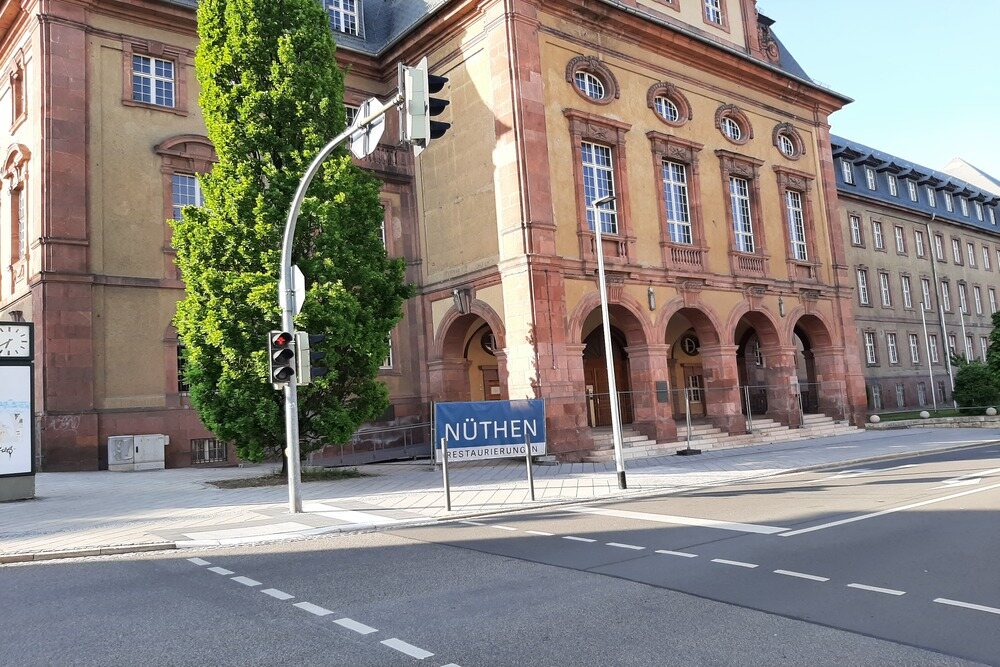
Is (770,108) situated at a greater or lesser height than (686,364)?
greater

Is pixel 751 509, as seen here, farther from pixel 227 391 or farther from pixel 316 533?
pixel 227 391

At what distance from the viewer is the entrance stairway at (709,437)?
22.2 meters

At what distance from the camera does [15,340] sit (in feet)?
50.9

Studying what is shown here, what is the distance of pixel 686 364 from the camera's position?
34031mm

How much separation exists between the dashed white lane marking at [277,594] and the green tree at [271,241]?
9453 mm

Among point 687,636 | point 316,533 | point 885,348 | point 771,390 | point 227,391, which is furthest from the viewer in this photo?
point 885,348

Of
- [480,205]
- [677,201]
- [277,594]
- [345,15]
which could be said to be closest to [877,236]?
[677,201]

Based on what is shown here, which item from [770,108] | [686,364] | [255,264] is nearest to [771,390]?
[686,364]

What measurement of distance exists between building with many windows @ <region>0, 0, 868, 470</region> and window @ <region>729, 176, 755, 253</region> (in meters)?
0.08

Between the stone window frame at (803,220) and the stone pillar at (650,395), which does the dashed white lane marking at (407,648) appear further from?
the stone window frame at (803,220)

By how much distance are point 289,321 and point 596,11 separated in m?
16.2

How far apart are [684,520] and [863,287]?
130ft

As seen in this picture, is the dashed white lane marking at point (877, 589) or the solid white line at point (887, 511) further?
the solid white line at point (887, 511)

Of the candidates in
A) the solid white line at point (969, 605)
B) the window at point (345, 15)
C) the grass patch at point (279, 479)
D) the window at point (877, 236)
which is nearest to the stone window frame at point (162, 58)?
the window at point (345, 15)
